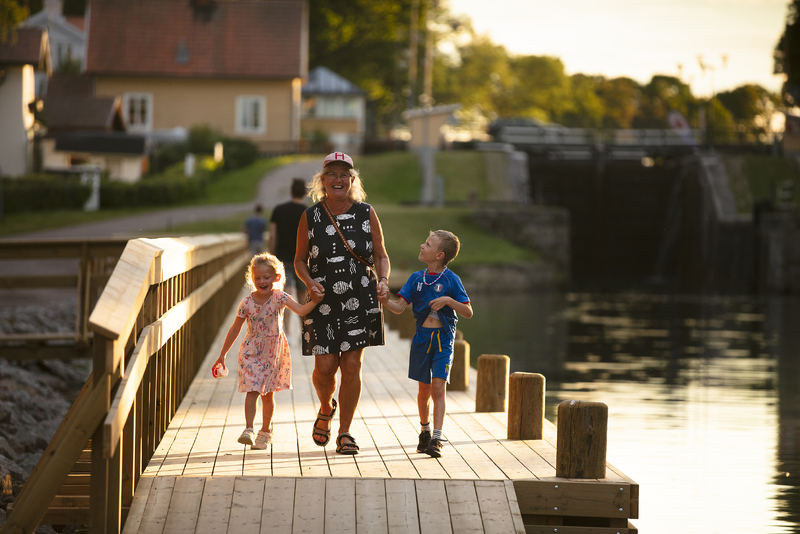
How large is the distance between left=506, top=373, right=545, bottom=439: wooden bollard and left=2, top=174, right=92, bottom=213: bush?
32.7 m

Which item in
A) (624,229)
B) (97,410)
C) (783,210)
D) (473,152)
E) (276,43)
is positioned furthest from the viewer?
(276,43)

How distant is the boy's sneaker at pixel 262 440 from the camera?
6461 millimetres

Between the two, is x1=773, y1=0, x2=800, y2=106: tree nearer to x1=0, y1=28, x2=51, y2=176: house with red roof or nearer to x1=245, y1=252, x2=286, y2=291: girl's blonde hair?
x1=0, y1=28, x2=51, y2=176: house with red roof

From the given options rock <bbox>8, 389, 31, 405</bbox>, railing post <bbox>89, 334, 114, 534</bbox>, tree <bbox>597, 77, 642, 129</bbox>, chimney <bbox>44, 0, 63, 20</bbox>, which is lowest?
rock <bbox>8, 389, 31, 405</bbox>

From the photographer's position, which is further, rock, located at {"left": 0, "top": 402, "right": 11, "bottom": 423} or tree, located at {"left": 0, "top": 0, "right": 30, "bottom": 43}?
tree, located at {"left": 0, "top": 0, "right": 30, "bottom": 43}

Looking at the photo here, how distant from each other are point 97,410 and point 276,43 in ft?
176

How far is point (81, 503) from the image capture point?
6059 millimetres

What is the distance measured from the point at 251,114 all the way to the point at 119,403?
5332 centimetres

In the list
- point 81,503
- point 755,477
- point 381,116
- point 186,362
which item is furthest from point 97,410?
point 381,116

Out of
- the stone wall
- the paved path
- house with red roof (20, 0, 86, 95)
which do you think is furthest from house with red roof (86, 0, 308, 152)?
the stone wall

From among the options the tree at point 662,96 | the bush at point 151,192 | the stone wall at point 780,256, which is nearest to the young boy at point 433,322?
the stone wall at point 780,256

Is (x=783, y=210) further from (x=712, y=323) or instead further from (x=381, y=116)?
(x=381, y=116)

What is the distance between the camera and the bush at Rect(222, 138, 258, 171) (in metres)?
50.8

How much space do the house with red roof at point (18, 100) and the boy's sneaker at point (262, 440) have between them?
38147 mm
